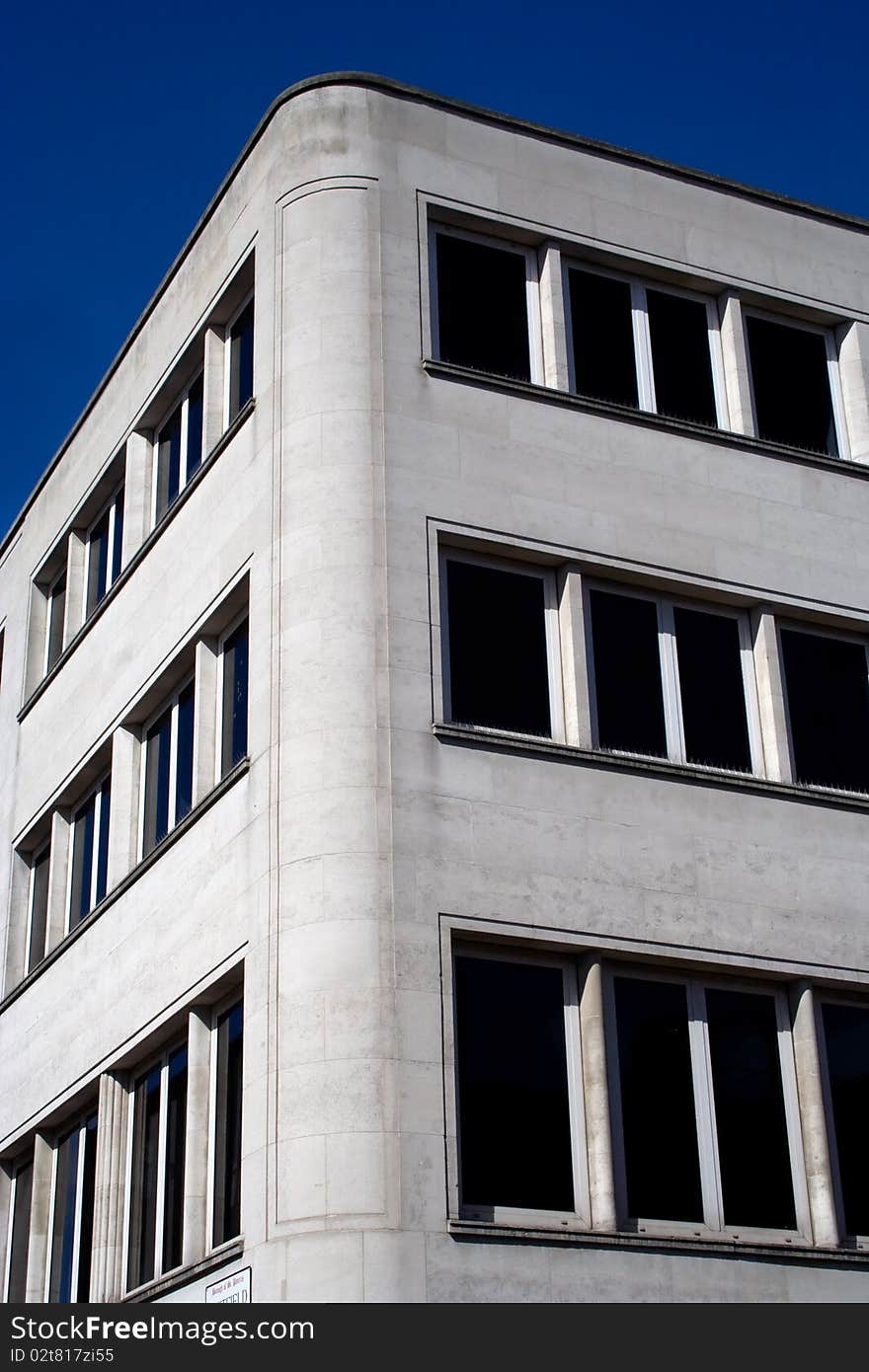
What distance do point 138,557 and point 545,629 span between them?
6.64 metres

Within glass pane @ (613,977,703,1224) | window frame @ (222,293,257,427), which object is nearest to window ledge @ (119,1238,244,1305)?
glass pane @ (613,977,703,1224)

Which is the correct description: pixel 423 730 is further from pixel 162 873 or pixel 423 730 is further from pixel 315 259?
pixel 315 259

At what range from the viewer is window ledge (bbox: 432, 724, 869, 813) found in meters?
20.0

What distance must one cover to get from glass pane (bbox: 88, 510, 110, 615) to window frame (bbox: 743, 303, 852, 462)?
9.90 m

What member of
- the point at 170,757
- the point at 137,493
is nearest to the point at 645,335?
the point at 137,493

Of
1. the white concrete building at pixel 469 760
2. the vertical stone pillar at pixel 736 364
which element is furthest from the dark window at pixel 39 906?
the vertical stone pillar at pixel 736 364

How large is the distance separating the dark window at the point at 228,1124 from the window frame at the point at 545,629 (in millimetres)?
3989

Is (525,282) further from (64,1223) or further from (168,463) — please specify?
(64,1223)

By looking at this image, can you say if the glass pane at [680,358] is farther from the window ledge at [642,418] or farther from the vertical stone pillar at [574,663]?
the vertical stone pillar at [574,663]

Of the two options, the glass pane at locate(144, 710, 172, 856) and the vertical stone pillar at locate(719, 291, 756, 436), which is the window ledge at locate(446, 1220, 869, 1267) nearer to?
the glass pane at locate(144, 710, 172, 856)

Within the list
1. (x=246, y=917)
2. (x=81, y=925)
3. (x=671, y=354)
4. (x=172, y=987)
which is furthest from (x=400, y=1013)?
(x=671, y=354)

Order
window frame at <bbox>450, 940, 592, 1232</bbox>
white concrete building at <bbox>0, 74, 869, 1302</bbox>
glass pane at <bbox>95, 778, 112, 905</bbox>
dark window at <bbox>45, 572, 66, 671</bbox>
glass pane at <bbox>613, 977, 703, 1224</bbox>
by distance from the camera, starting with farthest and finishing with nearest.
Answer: dark window at <bbox>45, 572, 66, 671</bbox> < glass pane at <bbox>95, 778, 112, 905</bbox> < glass pane at <bbox>613, 977, 703, 1224</bbox> < white concrete building at <bbox>0, 74, 869, 1302</bbox> < window frame at <bbox>450, 940, 592, 1232</bbox>

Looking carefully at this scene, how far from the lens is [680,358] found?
2409cm

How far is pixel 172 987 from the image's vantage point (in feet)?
70.9
